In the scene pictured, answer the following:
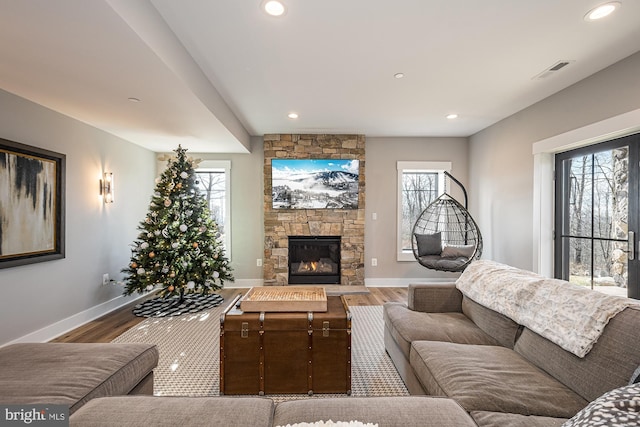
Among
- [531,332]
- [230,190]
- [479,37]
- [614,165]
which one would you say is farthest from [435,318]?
[230,190]

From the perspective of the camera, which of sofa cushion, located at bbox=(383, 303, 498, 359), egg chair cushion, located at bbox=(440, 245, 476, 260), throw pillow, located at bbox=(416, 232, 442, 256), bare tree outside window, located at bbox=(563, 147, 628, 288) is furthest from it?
throw pillow, located at bbox=(416, 232, 442, 256)

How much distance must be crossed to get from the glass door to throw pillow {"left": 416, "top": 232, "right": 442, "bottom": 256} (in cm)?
152

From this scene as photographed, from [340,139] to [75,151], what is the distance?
351cm

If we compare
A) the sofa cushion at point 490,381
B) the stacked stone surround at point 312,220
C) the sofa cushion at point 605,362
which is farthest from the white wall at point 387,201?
the sofa cushion at point 605,362

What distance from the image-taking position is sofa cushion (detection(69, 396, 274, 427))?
3.38 feet

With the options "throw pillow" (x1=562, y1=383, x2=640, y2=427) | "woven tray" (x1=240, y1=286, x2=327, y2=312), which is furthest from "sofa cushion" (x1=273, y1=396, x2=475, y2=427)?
"woven tray" (x1=240, y1=286, x2=327, y2=312)

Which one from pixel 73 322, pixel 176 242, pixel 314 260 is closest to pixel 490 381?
pixel 176 242

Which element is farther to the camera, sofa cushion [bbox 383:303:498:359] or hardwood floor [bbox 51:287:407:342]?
hardwood floor [bbox 51:287:407:342]

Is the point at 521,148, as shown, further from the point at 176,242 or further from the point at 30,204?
the point at 30,204

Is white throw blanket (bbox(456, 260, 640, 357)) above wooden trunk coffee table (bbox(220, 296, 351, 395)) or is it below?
above

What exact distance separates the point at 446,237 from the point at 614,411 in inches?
182

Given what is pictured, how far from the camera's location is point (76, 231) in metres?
3.39

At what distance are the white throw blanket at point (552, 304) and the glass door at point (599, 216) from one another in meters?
1.42

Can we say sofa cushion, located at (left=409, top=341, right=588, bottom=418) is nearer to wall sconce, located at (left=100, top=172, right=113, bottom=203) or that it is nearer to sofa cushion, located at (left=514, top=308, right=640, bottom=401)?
sofa cushion, located at (left=514, top=308, right=640, bottom=401)
